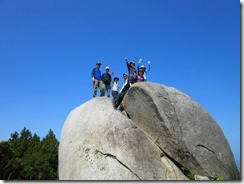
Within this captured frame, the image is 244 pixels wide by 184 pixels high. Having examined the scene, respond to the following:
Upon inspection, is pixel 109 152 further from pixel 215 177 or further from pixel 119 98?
pixel 215 177

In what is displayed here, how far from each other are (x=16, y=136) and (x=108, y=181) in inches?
1351

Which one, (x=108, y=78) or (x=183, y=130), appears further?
(x=108, y=78)

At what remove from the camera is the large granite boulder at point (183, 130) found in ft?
34.1

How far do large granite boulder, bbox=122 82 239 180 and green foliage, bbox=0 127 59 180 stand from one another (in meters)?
22.6

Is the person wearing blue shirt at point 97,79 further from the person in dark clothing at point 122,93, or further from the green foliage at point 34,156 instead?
the green foliage at point 34,156

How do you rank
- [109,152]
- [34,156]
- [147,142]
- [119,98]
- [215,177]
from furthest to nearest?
[34,156]
[119,98]
[147,142]
[215,177]
[109,152]

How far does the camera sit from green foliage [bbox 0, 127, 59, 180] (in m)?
35.1

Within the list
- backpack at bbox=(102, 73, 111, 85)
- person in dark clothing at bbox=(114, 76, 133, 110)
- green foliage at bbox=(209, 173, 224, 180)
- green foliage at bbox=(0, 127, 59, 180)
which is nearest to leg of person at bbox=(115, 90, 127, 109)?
person in dark clothing at bbox=(114, 76, 133, 110)

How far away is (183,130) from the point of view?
10.7 meters

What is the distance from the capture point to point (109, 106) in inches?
469

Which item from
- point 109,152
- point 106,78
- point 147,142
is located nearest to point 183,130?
point 147,142

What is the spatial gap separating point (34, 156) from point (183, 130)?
3027cm

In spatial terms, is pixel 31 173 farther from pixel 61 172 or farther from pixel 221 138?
pixel 221 138

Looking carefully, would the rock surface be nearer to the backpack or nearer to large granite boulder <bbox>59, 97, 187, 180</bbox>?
large granite boulder <bbox>59, 97, 187, 180</bbox>
